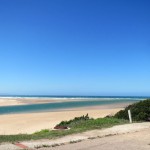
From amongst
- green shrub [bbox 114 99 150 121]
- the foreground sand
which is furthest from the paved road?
the foreground sand

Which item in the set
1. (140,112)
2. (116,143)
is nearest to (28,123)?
(140,112)

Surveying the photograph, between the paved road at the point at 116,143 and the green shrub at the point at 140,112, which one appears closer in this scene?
the paved road at the point at 116,143

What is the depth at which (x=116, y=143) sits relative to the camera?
368 inches

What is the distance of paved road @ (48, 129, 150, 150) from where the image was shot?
8686mm

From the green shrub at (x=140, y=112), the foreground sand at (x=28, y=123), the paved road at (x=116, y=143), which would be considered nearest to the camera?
the paved road at (x=116, y=143)

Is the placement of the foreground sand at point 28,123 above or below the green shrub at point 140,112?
below

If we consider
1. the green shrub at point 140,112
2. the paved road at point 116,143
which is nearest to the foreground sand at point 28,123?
the green shrub at point 140,112

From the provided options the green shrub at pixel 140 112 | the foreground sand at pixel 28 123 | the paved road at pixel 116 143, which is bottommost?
the foreground sand at pixel 28 123

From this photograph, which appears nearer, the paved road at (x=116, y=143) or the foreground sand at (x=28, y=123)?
the paved road at (x=116, y=143)

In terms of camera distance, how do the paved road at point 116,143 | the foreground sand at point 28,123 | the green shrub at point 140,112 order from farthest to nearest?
1. the foreground sand at point 28,123
2. the green shrub at point 140,112
3. the paved road at point 116,143

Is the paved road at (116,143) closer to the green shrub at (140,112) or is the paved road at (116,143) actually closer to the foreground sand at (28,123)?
the green shrub at (140,112)

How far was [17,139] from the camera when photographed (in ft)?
32.3

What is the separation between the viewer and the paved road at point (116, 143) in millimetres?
8686

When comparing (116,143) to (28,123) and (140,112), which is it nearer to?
(140,112)
